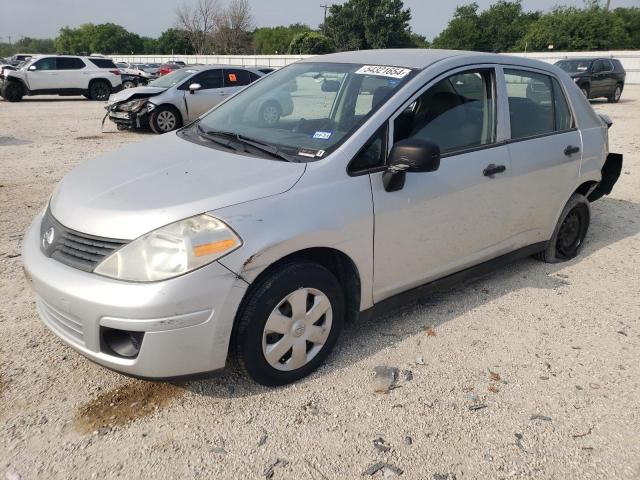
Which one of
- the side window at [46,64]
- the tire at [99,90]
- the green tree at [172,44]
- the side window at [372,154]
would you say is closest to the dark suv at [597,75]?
the tire at [99,90]

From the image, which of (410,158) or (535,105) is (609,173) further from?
(410,158)

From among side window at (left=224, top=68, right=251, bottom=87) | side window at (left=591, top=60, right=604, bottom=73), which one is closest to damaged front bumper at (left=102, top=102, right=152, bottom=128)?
side window at (left=224, top=68, right=251, bottom=87)

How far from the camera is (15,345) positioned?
3146mm

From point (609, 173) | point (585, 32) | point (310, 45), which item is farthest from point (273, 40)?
point (609, 173)

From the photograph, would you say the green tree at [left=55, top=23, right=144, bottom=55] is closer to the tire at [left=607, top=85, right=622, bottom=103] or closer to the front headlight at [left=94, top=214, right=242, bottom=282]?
the tire at [left=607, top=85, right=622, bottom=103]

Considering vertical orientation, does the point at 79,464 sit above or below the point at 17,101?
below

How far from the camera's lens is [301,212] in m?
2.60

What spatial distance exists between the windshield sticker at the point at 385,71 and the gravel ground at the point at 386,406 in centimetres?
158

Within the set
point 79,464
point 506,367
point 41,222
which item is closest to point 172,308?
point 79,464

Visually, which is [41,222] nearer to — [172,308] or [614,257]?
[172,308]

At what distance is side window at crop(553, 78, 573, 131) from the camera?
166 inches

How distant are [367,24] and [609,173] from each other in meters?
64.4

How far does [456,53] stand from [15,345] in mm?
3340

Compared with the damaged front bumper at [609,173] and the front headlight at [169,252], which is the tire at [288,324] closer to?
the front headlight at [169,252]
